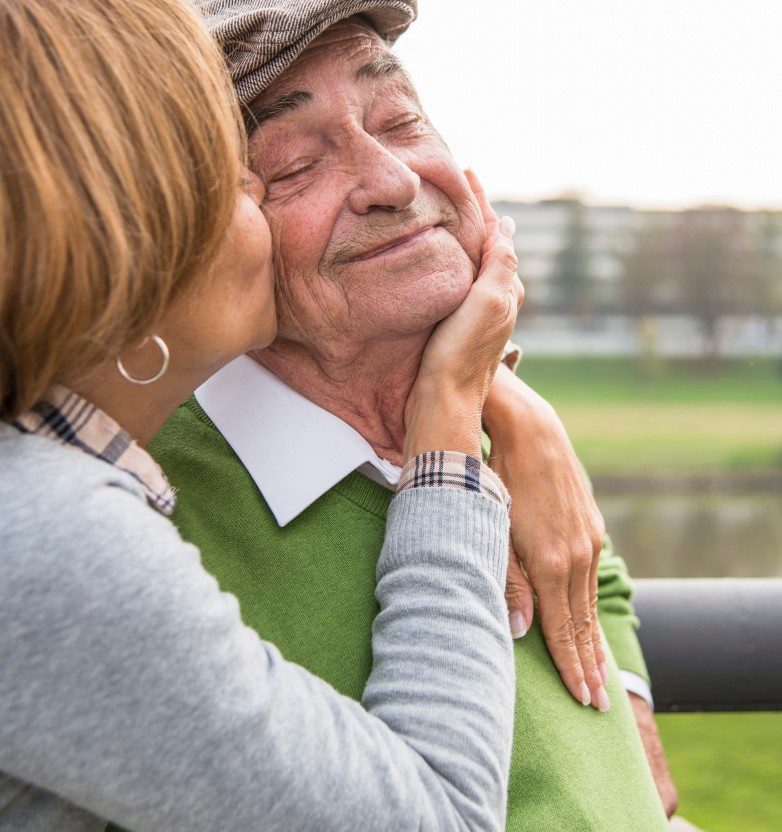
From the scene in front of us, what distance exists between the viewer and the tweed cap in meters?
1.23

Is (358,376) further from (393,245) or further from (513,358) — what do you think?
(513,358)

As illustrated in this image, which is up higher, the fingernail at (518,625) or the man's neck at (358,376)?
the man's neck at (358,376)

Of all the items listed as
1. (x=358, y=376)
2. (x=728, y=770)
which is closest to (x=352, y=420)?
(x=358, y=376)

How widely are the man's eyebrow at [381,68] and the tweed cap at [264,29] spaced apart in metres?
0.08

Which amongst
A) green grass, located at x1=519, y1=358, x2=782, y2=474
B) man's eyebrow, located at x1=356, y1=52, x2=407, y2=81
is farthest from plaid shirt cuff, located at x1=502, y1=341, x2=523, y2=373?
green grass, located at x1=519, y1=358, x2=782, y2=474

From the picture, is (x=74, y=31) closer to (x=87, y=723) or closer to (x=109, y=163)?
(x=109, y=163)

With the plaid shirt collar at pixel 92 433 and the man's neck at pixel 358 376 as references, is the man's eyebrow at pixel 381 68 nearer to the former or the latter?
the man's neck at pixel 358 376

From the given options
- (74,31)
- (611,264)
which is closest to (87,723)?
(74,31)

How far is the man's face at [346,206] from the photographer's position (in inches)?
53.4

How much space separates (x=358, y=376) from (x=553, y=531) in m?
0.39

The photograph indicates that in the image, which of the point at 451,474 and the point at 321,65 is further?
the point at 321,65

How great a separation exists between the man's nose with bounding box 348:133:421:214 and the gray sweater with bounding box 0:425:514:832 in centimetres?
65

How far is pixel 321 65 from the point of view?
1.35m

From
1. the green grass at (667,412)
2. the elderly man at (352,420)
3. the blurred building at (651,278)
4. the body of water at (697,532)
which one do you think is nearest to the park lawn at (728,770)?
the elderly man at (352,420)
